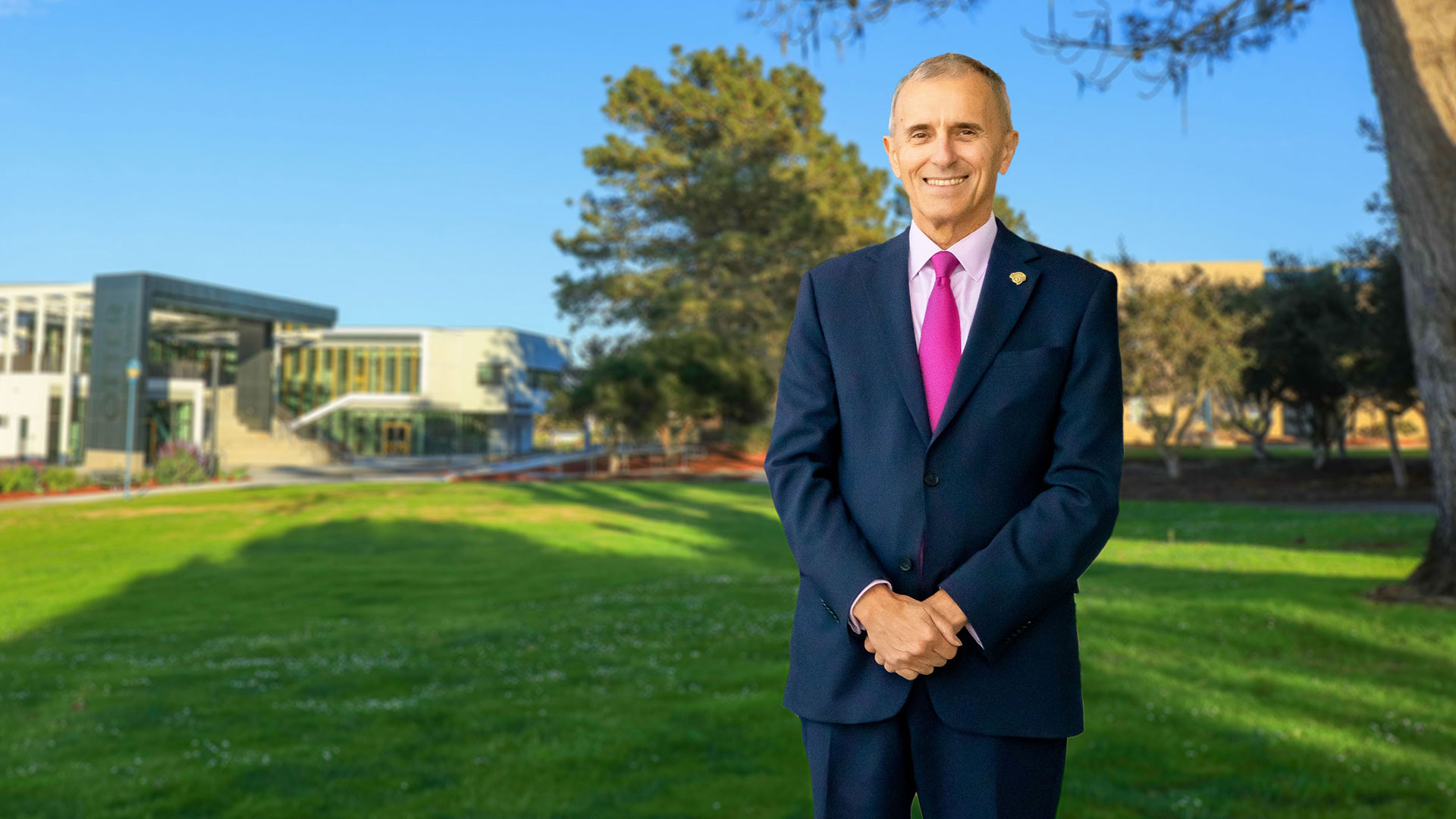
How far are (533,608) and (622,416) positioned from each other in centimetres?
2577

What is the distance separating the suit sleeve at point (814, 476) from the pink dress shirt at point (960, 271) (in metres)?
0.20

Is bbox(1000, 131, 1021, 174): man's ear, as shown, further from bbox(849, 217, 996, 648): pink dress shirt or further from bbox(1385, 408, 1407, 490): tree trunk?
bbox(1385, 408, 1407, 490): tree trunk

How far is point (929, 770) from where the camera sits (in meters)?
1.70

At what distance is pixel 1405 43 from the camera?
6.92 meters

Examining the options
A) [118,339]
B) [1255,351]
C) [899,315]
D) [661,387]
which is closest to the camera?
[899,315]

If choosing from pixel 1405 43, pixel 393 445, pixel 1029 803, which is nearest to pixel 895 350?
pixel 1029 803

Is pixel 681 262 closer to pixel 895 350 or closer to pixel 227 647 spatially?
pixel 227 647

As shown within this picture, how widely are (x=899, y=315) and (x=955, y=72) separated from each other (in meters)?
0.44

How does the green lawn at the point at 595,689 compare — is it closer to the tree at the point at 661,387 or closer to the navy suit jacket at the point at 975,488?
the navy suit jacket at the point at 975,488

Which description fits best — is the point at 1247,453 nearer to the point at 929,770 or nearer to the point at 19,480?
the point at 19,480

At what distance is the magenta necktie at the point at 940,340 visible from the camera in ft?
A: 5.76

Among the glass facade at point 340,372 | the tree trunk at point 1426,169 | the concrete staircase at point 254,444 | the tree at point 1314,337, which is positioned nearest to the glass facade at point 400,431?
the glass facade at point 340,372

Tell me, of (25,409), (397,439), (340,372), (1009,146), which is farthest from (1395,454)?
(25,409)

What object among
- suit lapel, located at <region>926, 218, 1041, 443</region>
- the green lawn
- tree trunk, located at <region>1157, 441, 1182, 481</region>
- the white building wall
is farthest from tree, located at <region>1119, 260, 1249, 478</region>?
the white building wall
